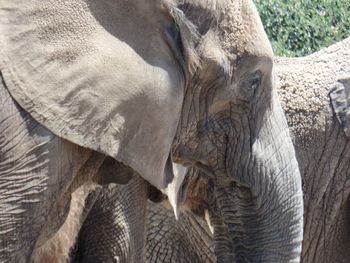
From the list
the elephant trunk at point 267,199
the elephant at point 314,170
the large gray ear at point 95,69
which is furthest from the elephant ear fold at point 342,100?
the large gray ear at point 95,69

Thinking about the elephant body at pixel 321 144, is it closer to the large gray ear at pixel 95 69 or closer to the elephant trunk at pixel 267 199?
the elephant trunk at pixel 267 199

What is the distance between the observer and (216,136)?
4.30 meters

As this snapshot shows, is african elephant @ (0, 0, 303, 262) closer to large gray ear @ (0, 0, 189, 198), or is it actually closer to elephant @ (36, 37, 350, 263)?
large gray ear @ (0, 0, 189, 198)

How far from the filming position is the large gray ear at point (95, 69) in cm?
375

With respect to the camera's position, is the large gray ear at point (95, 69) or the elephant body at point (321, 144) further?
the elephant body at point (321, 144)

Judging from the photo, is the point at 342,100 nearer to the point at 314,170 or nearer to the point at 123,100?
the point at 314,170

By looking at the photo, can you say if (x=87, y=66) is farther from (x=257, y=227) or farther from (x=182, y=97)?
(x=257, y=227)

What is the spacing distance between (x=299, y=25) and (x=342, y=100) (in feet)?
11.3

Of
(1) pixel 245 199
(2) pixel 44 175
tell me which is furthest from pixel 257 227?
(2) pixel 44 175

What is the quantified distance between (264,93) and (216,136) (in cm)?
18

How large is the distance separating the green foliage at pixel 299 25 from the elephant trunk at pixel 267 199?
4319 mm

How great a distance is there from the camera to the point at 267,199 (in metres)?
4.46

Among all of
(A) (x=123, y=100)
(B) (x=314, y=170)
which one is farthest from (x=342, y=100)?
(A) (x=123, y=100)

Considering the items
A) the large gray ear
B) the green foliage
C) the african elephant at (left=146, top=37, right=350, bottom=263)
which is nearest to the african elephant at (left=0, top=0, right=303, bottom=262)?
the large gray ear
